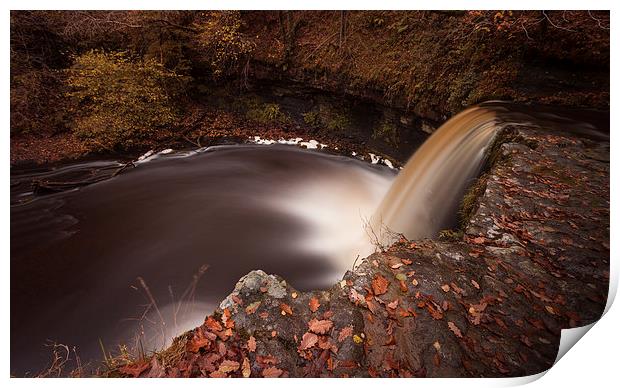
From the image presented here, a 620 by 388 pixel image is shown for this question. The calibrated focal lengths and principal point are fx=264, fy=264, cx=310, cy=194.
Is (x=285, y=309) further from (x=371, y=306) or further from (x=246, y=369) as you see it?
(x=371, y=306)

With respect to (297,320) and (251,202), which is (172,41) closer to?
(251,202)

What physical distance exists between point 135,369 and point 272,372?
914mm

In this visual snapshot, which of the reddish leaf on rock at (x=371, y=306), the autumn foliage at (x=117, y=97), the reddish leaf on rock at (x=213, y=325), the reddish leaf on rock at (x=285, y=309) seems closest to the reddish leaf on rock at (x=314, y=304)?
the reddish leaf on rock at (x=285, y=309)

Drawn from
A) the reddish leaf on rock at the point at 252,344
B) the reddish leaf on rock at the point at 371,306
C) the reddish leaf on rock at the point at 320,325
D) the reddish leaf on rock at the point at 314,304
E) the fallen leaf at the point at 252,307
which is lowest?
the reddish leaf on rock at the point at 252,344

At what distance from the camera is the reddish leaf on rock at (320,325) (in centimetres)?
175

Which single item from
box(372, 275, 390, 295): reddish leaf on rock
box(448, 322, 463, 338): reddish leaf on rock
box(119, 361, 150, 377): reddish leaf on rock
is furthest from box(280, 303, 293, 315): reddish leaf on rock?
box(448, 322, 463, 338): reddish leaf on rock

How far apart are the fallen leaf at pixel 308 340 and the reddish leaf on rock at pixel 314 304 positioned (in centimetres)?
17

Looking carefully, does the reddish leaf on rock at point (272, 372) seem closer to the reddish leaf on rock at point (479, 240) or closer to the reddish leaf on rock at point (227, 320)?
the reddish leaf on rock at point (227, 320)

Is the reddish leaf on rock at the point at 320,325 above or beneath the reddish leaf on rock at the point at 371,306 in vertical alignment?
beneath

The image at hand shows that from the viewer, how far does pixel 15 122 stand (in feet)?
9.21
